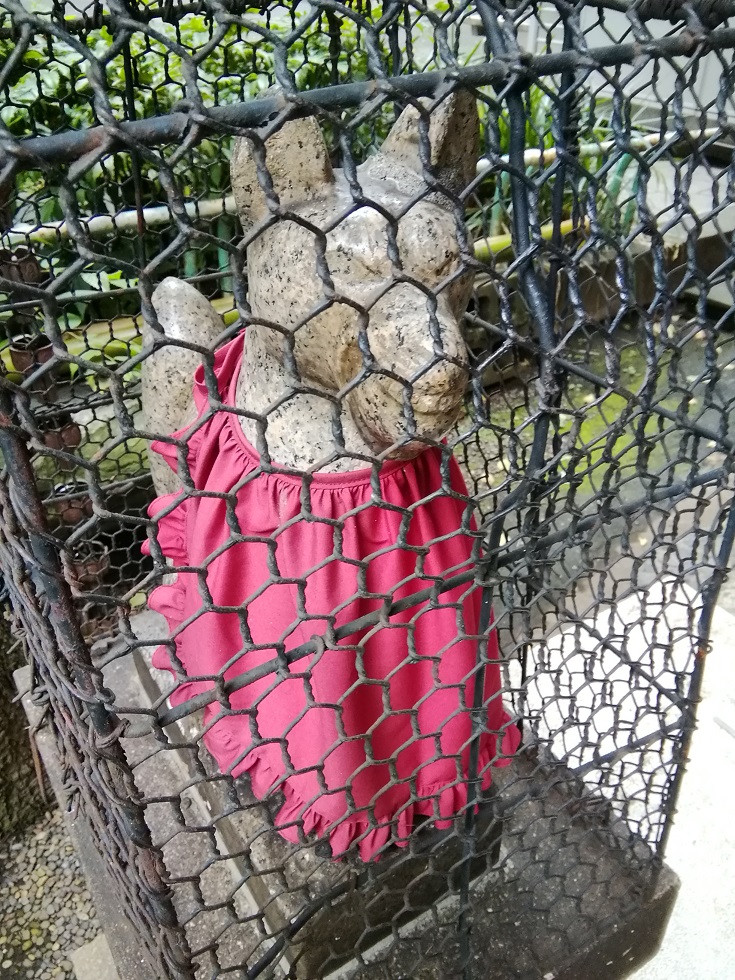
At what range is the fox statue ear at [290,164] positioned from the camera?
572 millimetres

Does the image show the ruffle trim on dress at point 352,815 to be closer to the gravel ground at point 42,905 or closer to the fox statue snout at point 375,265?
the fox statue snout at point 375,265

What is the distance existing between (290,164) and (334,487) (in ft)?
0.94

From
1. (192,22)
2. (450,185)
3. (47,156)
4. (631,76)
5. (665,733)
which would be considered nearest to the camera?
(47,156)

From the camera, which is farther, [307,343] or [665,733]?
[665,733]

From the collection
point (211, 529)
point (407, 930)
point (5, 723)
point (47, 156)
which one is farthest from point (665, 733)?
point (5, 723)

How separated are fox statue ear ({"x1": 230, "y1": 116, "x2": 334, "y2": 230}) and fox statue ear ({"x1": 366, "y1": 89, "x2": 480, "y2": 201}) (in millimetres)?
77

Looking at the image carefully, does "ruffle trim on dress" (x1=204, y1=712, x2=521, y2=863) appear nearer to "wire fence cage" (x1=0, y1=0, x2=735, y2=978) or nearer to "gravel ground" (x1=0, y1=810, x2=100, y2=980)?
"wire fence cage" (x1=0, y1=0, x2=735, y2=978)

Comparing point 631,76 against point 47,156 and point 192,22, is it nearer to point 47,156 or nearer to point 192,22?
point 47,156

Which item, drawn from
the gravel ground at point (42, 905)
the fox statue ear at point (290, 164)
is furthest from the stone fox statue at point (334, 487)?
the gravel ground at point (42, 905)

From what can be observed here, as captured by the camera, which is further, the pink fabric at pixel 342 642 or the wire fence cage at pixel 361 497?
the pink fabric at pixel 342 642

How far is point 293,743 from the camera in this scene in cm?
85

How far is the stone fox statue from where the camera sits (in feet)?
1.70

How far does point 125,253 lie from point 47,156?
5.06 feet

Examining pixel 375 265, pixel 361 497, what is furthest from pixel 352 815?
pixel 375 265
